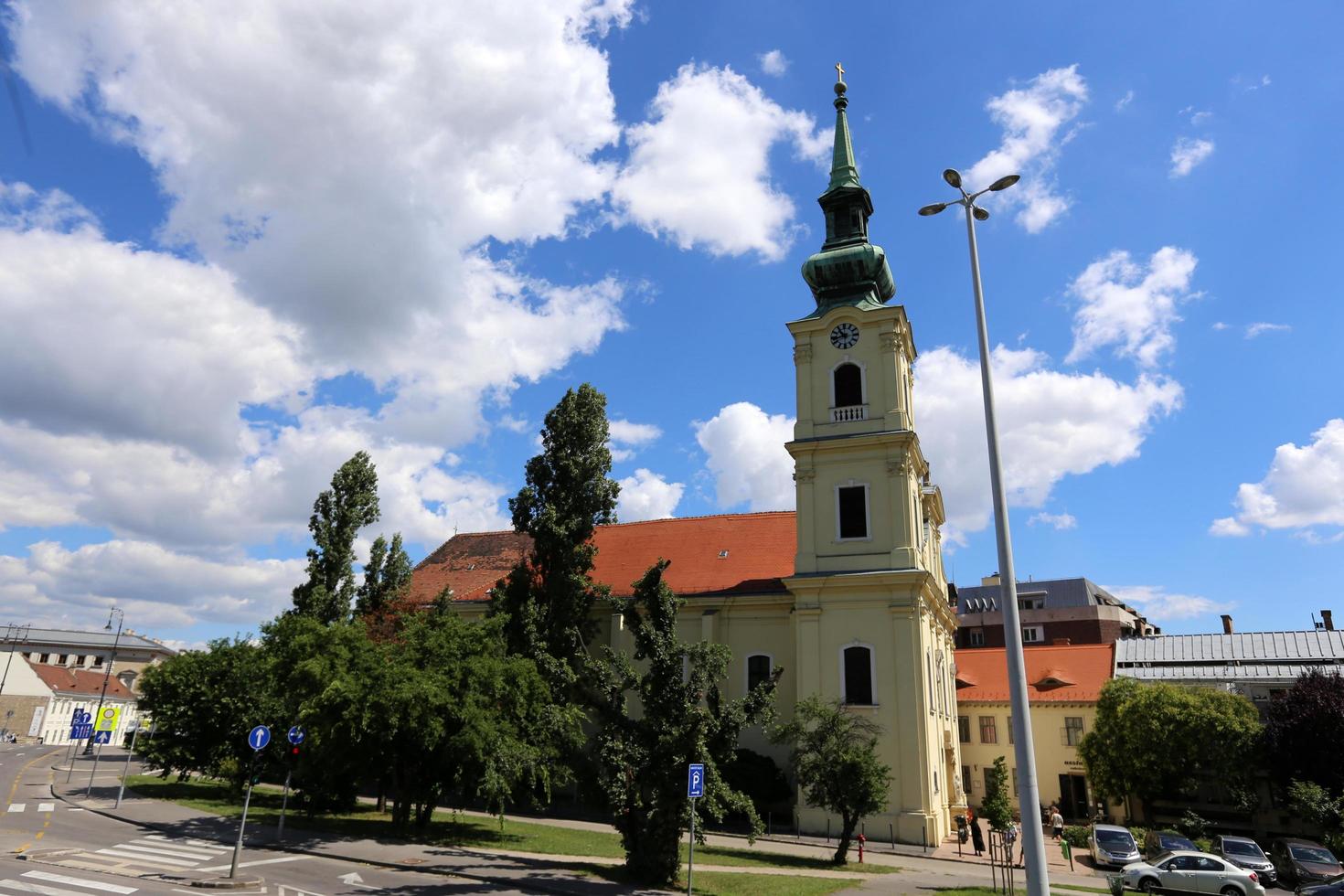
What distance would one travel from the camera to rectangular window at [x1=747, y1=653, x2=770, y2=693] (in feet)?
117

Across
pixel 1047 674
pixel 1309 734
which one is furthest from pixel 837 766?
pixel 1047 674

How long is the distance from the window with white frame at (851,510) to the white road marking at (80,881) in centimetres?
2593

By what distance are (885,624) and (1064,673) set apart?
21.6 metres

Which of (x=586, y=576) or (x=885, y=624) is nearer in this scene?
(x=885, y=624)

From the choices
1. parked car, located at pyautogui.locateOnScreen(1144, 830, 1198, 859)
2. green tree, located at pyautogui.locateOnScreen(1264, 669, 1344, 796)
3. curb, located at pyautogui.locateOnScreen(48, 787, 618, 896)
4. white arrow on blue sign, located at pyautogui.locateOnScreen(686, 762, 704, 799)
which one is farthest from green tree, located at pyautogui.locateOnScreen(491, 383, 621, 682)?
green tree, located at pyautogui.locateOnScreen(1264, 669, 1344, 796)

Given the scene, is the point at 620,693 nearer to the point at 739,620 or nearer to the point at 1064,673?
the point at 739,620

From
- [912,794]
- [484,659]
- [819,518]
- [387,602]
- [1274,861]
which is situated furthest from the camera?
[387,602]

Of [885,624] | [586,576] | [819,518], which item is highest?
[819,518]

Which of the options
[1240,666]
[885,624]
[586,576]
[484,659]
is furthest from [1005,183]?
[1240,666]

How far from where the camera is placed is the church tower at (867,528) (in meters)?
30.4

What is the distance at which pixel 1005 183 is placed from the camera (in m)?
12.4

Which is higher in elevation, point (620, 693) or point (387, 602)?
point (387, 602)

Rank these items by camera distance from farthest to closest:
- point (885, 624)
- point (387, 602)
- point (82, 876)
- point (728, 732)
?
point (387, 602)
point (885, 624)
point (728, 732)
point (82, 876)

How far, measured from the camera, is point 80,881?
52.1 ft
